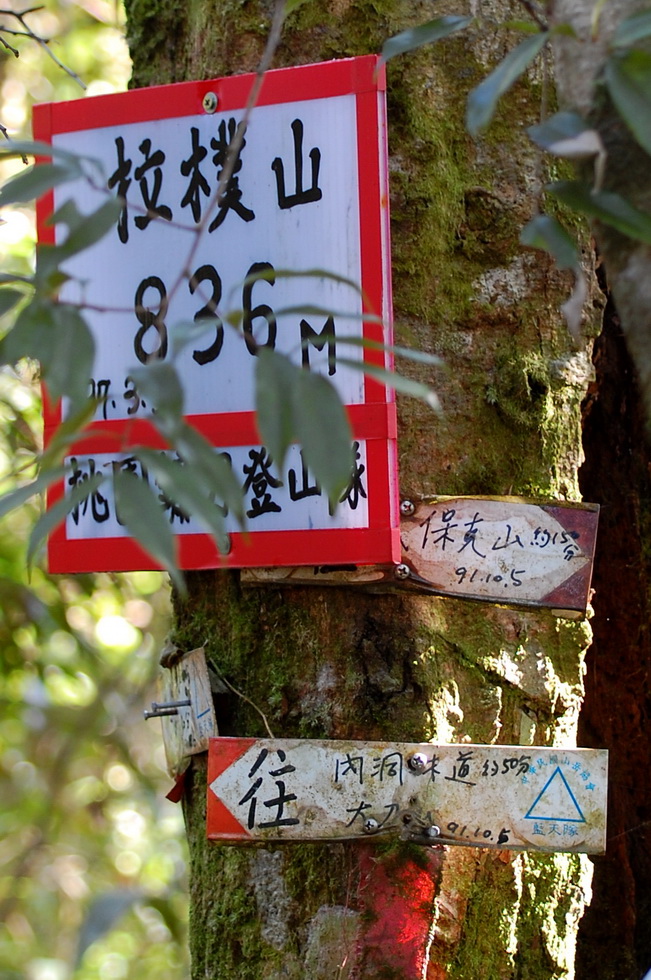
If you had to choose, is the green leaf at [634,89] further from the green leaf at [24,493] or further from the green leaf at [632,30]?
the green leaf at [24,493]

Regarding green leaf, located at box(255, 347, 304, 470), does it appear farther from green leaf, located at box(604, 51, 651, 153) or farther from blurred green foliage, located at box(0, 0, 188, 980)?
blurred green foliage, located at box(0, 0, 188, 980)

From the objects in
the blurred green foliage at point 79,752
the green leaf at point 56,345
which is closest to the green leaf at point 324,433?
the green leaf at point 56,345

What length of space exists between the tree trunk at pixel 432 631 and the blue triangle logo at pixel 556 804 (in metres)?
0.07

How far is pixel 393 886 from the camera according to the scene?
3.68 ft

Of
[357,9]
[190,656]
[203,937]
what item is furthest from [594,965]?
[357,9]

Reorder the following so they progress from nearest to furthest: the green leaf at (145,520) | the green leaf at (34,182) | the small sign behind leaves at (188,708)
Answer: the green leaf at (145,520)
the green leaf at (34,182)
the small sign behind leaves at (188,708)

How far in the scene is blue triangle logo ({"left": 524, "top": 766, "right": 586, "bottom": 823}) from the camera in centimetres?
114

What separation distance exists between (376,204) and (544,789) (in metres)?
0.66

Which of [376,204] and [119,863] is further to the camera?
[119,863]

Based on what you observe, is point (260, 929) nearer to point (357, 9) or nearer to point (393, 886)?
point (393, 886)

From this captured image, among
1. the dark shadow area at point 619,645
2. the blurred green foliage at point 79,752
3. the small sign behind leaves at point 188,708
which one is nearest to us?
the small sign behind leaves at point 188,708

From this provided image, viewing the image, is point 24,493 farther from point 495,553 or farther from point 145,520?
point 495,553

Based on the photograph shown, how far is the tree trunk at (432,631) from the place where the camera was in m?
1.15

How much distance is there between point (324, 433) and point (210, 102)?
701mm
